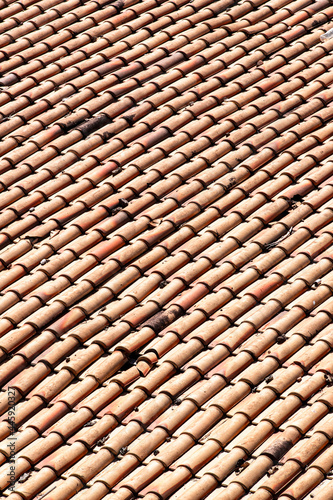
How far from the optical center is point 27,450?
5410 mm

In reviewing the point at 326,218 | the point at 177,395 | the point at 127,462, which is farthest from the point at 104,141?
the point at 127,462

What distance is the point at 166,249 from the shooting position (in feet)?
21.9

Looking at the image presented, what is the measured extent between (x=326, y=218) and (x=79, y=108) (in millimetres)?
3316

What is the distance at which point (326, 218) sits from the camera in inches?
263

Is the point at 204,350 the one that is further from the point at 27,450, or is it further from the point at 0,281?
the point at 0,281

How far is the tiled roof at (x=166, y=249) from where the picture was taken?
5246mm

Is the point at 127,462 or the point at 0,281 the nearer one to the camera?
the point at 127,462

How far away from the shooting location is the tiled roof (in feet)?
17.2

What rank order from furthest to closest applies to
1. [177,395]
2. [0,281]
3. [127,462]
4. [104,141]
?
[104,141], [0,281], [177,395], [127,462]

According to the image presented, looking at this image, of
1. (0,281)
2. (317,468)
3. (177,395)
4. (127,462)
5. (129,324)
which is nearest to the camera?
(317,468)

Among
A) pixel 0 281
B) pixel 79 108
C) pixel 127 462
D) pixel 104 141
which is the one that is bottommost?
pixel 127 462

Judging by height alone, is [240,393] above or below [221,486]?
above

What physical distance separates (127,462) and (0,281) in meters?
2.34

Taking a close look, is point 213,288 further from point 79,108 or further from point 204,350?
point 79,108
